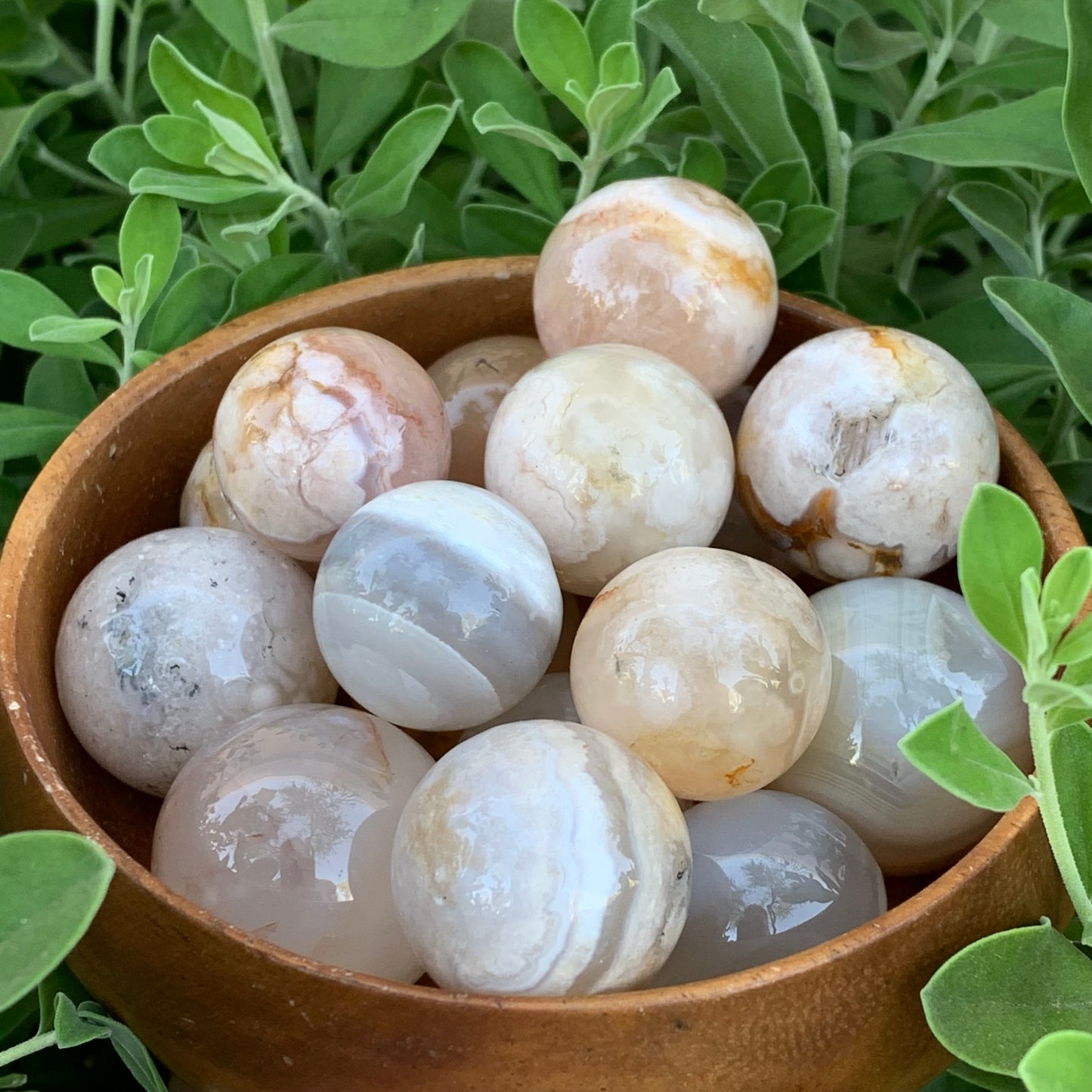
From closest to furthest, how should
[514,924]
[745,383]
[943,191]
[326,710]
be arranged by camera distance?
[514,924] → [326,710] → [745,383] → [943,191]

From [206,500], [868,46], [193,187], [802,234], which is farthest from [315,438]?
[868,46]

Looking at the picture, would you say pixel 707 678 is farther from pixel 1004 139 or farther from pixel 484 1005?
pixel 1004 139

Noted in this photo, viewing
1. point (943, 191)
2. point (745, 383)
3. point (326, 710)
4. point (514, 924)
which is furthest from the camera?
point (943, 191)

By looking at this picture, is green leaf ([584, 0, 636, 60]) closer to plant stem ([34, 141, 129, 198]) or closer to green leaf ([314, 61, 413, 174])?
green leaf ([314, 61, 413, 174])

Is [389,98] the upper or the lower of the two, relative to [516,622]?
upper

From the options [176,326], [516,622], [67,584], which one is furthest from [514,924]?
[176,326]

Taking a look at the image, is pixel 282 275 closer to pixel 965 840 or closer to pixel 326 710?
pixel 326 710

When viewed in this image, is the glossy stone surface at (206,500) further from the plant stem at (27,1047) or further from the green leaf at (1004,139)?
the green leaf at (1004,139)

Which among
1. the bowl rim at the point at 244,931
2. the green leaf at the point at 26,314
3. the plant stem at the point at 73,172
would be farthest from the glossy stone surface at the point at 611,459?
the plant stem at the point at 73,172
